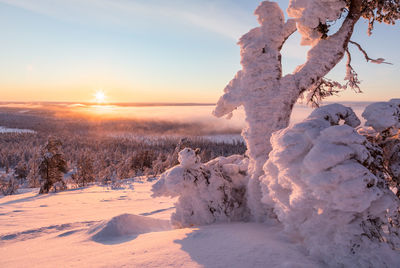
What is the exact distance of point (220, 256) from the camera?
3480 millimetres

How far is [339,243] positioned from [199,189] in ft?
11.0

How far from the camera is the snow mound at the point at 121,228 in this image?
556 centimetres

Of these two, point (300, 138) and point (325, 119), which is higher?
point (325, 119)

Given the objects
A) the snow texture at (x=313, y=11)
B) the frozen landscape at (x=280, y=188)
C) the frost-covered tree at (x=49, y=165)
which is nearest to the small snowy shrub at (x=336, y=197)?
the frozen landscape at (x=280, y=188)

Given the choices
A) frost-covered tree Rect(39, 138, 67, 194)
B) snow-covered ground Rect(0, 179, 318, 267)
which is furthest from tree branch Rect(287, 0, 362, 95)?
frost-covered tree Rect(39, 138, 67, 194)

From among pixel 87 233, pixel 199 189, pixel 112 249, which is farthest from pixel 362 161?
pixel 87 233

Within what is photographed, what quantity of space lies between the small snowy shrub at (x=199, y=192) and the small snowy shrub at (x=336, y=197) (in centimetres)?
243

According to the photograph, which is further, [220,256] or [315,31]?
[315,31]

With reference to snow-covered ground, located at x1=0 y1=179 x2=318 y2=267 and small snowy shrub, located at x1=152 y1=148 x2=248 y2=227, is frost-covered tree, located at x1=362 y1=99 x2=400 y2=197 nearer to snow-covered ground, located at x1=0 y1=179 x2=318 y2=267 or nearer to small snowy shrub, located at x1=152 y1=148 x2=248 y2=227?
snow-covered ground, located at x1=0 y1=179 x2=318 y2=267

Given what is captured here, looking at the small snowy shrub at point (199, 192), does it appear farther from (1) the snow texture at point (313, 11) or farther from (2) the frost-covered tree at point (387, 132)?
(1) the snow texture at point (313, 11)

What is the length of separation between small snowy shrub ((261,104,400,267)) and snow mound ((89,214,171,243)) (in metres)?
3.72

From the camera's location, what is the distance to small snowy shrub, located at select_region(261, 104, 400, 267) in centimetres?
305

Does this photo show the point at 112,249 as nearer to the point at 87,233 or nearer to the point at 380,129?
the point at 87,233

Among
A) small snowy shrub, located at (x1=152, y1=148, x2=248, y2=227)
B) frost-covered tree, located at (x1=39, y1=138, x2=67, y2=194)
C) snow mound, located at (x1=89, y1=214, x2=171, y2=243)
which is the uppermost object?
small snowy shrub, located at (x1=152, y1=148, x2=248, y2=227)
